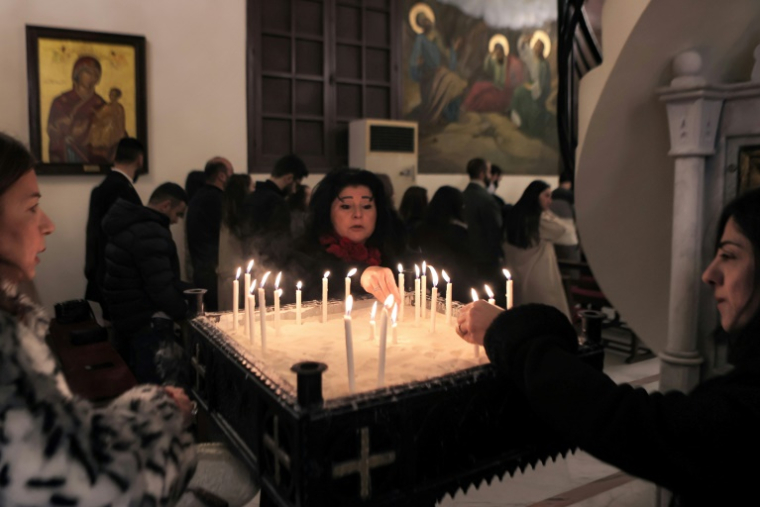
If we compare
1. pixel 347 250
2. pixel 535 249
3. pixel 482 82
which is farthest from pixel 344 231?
pixel 482 82

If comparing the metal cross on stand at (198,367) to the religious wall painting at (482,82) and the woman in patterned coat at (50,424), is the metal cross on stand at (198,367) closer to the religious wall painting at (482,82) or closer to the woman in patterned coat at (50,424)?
the woman in patterned coat at (50,424)

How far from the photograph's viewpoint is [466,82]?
8562 millimetres

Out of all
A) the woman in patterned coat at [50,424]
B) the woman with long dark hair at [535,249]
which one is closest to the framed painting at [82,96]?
the woman with long dark hair at [535,249]

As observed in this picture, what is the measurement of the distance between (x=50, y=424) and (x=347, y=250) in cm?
153

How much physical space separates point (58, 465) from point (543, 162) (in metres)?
9.22

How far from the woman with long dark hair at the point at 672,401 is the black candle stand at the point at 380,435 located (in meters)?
0.11

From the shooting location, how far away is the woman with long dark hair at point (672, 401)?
1025 mm

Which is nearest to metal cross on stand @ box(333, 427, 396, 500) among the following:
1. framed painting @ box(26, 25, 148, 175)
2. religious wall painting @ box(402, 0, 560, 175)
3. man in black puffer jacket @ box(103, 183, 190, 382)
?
man in black puffer jacket @ box(103, 183, 190, 382)

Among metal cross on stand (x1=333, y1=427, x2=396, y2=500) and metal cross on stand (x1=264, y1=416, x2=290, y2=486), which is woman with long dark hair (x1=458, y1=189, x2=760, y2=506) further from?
metal cross on stand (x1=264, y1=416, x2=290, y2=486)

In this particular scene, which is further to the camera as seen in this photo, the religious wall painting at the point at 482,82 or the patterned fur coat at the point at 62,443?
the religious wall painting at the point at 482,82

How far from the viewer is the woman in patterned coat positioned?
3.20 ft

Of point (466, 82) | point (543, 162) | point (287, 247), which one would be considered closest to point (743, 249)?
point (287, 247)

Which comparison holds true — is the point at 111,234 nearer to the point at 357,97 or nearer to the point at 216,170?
the point at 216,170

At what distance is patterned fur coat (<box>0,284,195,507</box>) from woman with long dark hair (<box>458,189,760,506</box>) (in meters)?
0.70
